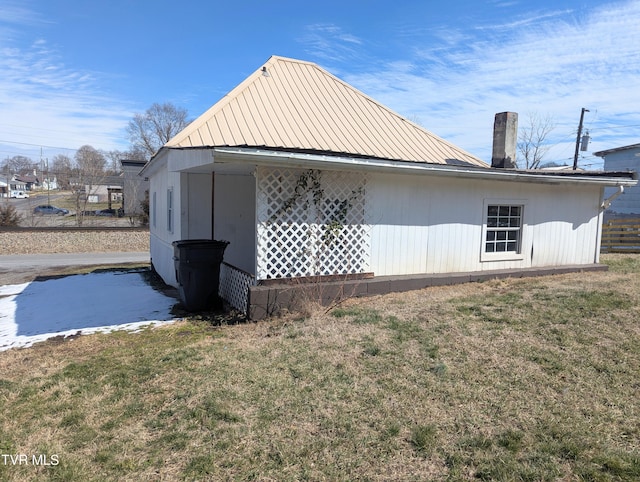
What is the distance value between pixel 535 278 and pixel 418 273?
283 centimetres

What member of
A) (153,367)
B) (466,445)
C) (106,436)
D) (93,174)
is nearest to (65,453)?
(106,436)

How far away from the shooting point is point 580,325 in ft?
18.2

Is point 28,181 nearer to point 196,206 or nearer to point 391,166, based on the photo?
point 196,206

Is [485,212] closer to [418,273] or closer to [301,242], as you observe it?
[418,273]

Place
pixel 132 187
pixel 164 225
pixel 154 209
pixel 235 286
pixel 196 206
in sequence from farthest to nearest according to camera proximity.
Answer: pixel 132 187, pixel 154 209, pixel 164 225, pixel 196 206, pixel 235 286

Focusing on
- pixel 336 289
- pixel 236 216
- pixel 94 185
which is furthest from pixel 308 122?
pixel 94 185

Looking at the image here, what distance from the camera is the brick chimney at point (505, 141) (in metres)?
9.94

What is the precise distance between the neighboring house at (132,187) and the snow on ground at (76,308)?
24441mm

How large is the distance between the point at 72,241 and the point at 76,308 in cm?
1396

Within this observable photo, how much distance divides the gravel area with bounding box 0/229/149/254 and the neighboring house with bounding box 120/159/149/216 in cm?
1413

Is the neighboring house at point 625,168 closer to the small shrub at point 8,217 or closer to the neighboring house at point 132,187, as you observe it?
the small shrub at point 8,217

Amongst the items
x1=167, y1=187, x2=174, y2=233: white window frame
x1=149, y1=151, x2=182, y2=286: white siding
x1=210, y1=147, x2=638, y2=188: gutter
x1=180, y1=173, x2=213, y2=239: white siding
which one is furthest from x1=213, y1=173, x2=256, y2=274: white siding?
x1=210, y1=147, x2=638, y2=188: gutter

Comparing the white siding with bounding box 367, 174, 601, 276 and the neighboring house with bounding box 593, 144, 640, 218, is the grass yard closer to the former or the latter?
the white siding with bounding box 367, 174, 601, 276

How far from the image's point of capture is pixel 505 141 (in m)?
9.98
